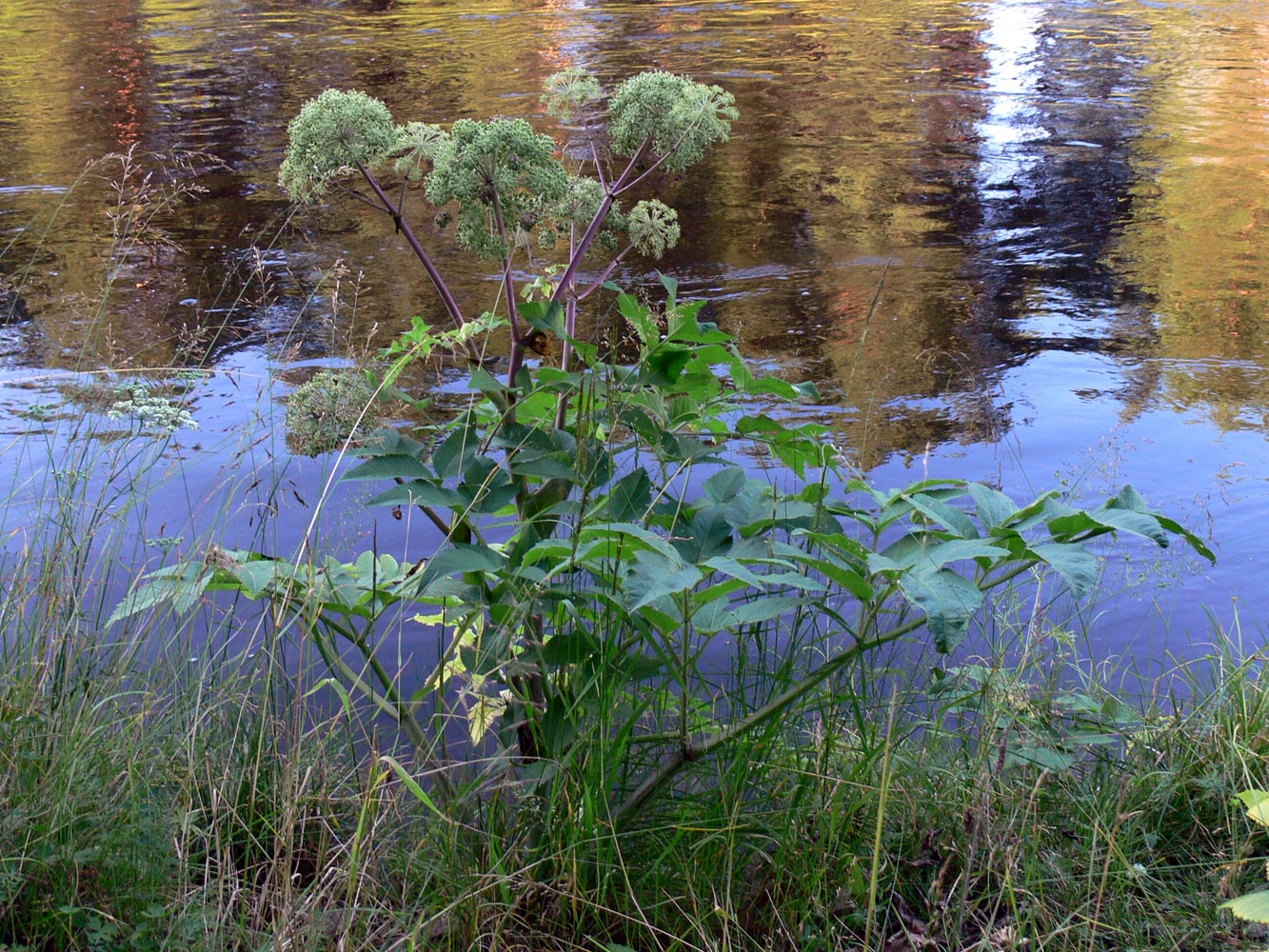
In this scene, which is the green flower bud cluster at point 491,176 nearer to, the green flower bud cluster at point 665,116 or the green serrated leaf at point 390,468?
the green flower bud cluster at point 665,116

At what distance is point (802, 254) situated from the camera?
260 inches

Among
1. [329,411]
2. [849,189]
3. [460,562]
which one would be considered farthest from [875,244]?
[460,562]

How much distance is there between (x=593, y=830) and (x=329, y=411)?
2.87 feet

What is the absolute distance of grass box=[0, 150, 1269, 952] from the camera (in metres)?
1.80

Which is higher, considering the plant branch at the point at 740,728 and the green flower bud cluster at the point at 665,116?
the green flower bud cluster at the point at 665,116

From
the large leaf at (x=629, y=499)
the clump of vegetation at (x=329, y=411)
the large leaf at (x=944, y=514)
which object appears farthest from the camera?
the clump of vegetation at (x=329, y=411)

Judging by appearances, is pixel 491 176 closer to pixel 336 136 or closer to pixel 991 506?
pixel 336 136

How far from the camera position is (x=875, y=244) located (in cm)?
677

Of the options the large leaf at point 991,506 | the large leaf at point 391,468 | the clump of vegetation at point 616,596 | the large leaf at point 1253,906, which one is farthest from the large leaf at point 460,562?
the large leaf at point 1253,906

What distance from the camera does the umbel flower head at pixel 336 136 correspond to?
2078 millimetres

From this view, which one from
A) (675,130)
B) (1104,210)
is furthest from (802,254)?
(675,130)

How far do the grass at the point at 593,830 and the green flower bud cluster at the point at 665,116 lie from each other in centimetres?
101

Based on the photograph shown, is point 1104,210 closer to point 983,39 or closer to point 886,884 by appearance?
point 886,884

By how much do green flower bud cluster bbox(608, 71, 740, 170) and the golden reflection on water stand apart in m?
0.49
